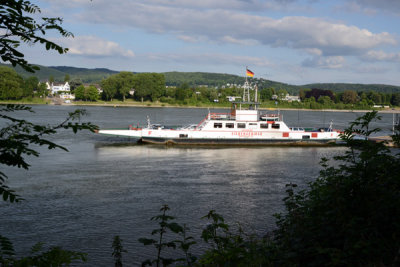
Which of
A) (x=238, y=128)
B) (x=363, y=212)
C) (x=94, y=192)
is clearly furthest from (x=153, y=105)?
(x=363, y=212)

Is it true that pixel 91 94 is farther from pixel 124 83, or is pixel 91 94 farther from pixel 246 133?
pixel 246 133

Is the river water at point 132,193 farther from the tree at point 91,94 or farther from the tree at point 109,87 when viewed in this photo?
the tree at point 109,87

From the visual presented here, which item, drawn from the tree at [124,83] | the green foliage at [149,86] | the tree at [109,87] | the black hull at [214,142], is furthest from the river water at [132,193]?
the green foliage at [149,86]

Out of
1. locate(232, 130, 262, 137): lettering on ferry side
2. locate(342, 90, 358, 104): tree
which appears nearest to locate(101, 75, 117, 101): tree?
locate(342, 90, 358, 104): tree

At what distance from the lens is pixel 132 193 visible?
74.9 ft

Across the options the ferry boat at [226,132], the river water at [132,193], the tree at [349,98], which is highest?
the tree at [349,98]

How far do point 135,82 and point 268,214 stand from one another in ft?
475

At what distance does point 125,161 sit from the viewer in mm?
34844

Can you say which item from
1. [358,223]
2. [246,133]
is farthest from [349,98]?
[358,223]

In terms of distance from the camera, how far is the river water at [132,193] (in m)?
16.1

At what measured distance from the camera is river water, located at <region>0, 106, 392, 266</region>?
634 inches

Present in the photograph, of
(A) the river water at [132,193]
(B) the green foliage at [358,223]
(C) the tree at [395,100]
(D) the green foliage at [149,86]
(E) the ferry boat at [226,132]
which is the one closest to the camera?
(B) the green foliage at [358,223]

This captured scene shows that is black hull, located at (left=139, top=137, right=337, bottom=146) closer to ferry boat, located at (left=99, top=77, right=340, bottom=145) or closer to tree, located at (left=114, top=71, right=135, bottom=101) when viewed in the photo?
ferry boat, located at (left=99, top=77, right=340, bottom=145)

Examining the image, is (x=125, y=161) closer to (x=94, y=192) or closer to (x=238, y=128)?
(x=94, y=192)
